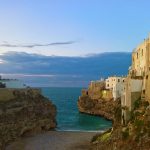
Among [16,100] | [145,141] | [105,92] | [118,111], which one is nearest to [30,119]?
[16,100]

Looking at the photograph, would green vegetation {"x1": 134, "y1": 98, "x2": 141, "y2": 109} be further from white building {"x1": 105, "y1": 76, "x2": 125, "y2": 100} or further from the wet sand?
white building {"x1": 105, "y1": 76, "x2": 125, "y2": 100}

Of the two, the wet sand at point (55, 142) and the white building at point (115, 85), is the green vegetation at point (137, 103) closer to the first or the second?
the wet sand at point (55, 142)

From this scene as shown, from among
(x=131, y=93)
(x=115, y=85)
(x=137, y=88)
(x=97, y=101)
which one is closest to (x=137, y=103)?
(x=131, y=93)

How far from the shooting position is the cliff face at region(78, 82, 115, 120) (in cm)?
12650

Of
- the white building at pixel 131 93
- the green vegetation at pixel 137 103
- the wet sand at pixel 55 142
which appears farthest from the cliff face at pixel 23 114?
the green vegetation at pixel 137 103

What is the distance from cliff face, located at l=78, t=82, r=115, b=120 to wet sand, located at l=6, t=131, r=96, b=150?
39329mm

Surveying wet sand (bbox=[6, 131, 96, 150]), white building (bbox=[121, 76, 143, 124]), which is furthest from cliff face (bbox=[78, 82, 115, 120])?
white building (bbox=[121, 76, 143, 124])

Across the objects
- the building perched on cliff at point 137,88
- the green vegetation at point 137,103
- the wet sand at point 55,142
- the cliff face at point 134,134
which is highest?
the building perched on cliff at point 137,88

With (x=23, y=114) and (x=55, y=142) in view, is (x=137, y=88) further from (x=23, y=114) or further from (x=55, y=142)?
(x=23, y=114)

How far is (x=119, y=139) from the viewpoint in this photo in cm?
6016

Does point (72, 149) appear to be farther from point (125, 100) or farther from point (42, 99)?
point (42, 99)

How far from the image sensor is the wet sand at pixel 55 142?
7181 cm

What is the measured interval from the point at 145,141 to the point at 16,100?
39.5 m

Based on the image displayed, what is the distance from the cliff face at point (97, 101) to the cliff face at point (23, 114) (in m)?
29.8
